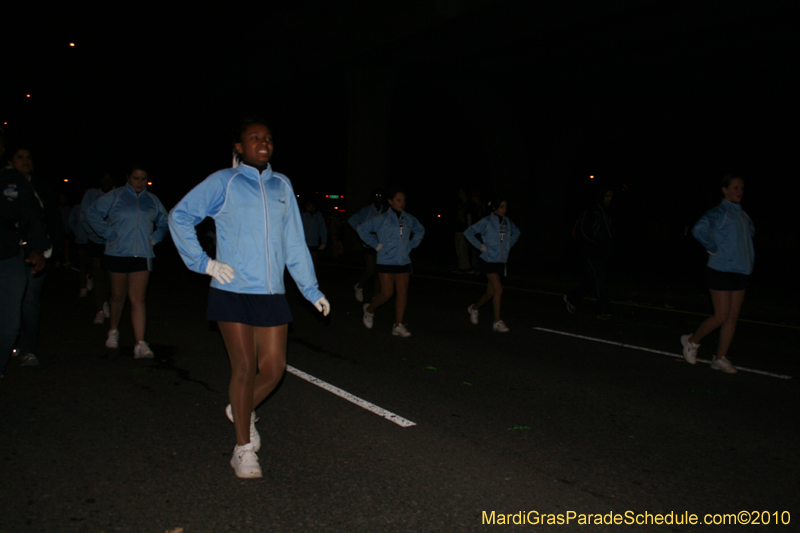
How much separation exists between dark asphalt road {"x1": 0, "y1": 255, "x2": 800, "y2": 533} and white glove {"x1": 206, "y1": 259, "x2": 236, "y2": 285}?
117 centimetres

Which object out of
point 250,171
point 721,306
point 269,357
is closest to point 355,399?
point 269,357

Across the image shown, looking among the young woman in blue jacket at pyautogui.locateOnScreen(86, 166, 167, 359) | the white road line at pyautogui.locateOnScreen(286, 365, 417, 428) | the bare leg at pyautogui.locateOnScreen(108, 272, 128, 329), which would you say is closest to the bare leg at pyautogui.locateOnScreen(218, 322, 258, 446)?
the white road line at pyautogui.locateOnScreen(286, 365, 417, 428)

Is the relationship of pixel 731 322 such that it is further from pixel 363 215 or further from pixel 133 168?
pixel 133 168

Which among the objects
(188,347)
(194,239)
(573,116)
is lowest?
(188,347)

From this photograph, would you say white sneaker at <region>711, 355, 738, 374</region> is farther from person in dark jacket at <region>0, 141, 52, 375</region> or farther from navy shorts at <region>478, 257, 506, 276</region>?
person in dark jacket at <region>0, 141, 52, 375</region>

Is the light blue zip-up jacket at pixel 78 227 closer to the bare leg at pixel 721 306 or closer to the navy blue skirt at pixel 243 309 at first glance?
the navy blue skirt at pixel 243 309

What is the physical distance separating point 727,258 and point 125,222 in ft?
19.7

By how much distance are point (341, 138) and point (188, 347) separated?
115 feet

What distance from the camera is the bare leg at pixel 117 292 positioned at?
669 cm

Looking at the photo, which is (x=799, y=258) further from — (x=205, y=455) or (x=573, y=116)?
(x=205, y=455)

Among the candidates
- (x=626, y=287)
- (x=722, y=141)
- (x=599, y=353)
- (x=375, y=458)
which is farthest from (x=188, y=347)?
(x=722, y=141)

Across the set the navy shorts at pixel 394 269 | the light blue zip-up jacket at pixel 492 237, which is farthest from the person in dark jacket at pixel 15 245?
the light blue zip-up jacket at pixel 492 237

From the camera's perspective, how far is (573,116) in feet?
72.0

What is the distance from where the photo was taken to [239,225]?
3.73 metres
